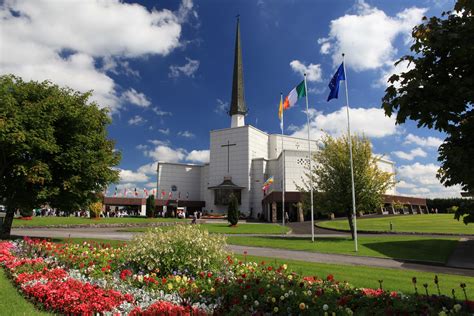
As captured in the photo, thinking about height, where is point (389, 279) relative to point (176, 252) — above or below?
below

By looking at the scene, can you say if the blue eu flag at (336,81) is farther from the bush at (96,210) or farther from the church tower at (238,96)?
the church tower at (238,96)

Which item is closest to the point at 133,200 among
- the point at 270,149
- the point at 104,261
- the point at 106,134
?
the point at 270,149

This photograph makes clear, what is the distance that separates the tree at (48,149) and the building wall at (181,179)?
7278 cm

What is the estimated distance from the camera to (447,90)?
485 cm

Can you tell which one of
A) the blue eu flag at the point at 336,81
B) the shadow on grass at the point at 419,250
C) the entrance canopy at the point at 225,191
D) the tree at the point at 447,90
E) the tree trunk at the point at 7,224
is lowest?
the shadow on grass at the point at 419,250

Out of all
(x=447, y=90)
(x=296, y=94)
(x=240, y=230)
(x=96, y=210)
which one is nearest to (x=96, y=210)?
(x=96, y=210)

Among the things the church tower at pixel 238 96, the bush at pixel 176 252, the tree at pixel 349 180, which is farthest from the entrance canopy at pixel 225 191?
the bush at pixel 176 252

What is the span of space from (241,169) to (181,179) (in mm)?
21010

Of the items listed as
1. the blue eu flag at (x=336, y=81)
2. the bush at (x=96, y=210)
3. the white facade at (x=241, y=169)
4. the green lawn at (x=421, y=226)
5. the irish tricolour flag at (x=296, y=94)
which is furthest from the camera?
the white facade at (x=241, y=169)

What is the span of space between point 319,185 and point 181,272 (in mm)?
21805

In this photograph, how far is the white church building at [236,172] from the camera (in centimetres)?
Result: 7831

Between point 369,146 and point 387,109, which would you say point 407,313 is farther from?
point 369,146

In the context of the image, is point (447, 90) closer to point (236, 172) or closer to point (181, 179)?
point (236, 172)

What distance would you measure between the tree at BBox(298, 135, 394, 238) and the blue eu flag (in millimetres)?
7310
